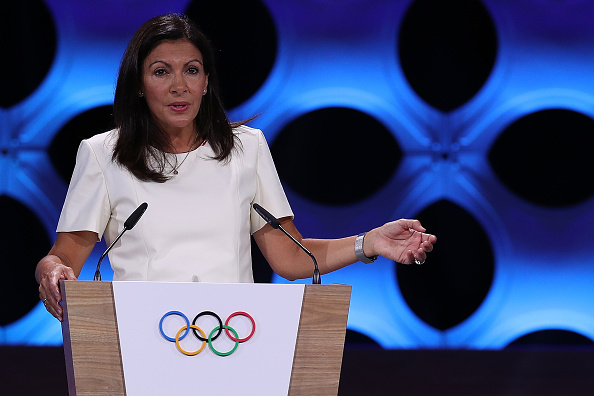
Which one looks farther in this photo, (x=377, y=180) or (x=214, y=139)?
(x=377, y=180)

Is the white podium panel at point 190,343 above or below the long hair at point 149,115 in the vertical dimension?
below

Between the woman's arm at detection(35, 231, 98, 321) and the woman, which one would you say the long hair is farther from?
the woman's arm at detection(35, 231, 98, 321)

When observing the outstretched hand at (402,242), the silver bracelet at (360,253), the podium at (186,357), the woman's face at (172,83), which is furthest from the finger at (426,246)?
the woman's face at (172,83)

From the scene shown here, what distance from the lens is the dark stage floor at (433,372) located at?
270 centimetres

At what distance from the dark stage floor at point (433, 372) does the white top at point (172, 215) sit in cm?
99

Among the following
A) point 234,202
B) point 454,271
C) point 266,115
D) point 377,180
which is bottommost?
point 234,202

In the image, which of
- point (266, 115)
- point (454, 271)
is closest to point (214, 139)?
point (266, 115)

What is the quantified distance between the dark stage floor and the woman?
96 centimetres

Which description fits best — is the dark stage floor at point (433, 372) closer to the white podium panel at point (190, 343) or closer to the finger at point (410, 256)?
the finger at point (410, 256)

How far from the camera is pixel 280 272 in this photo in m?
1.98

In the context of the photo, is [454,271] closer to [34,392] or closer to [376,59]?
[376,59]

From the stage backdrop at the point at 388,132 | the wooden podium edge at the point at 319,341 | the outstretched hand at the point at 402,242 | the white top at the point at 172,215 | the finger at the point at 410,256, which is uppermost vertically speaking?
the stage backdrop at the point at 388,132

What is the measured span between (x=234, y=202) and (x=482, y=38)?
2105mm

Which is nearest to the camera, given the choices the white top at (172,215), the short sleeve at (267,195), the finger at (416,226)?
the finger at (416,226)
